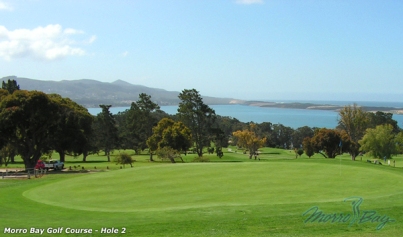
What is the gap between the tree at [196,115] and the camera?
257 ft

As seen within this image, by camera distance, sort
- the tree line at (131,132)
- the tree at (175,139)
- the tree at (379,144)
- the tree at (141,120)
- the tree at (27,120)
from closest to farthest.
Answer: the tree at (27,120) → the tree line at (131,132) → the tree at (175,139) → the tree at (379,144) → the tree at (141,120)

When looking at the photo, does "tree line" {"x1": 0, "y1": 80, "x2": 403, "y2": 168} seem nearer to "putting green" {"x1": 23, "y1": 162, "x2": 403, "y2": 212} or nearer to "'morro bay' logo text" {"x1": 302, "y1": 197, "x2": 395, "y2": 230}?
"putting green" {"x1": 23, "y1": 162, "x2": 403, "y2": 212}

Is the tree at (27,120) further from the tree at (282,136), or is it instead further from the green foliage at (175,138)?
the tree at (282,136)

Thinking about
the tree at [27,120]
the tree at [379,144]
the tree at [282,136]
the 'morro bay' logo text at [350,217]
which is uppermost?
the tree at [27,120]

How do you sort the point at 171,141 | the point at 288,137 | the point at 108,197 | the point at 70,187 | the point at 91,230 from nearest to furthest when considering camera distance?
Result: the point at 91,230
the point at 108,197
the point at 70,187
the point at 171,141
the point at 288,137

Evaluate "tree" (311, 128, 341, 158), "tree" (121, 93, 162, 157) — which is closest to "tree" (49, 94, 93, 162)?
"tree" (121, 93, 162, 157)

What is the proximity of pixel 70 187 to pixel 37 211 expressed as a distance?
5.68 metres

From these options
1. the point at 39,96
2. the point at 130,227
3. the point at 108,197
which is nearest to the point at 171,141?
the point at 39,96

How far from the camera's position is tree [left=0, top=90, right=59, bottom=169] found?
1738 inches

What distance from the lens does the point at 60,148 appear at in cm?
5562

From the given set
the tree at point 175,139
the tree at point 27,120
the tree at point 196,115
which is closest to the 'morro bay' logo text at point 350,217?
the tree at point 27,120

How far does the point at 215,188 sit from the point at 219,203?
10.6 ft

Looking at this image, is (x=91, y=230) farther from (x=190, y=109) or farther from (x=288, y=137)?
(x=288, y=137)

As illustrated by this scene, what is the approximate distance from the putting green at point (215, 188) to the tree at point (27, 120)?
967 inches
